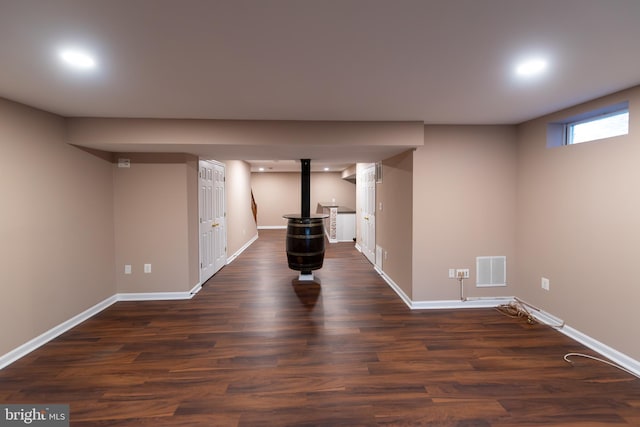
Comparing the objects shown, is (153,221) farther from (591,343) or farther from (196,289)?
(591,343)

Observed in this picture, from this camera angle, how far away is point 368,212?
6297mm

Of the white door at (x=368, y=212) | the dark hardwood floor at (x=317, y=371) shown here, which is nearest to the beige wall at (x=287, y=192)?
the white door at (x=368, y=212)

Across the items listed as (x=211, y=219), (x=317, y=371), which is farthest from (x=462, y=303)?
(x=211, y=219)

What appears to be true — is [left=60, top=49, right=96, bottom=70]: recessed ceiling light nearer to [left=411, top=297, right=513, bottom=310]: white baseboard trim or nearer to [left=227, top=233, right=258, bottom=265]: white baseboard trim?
[left=411, top=297, right=513, bottom=310]: white baseboard trim

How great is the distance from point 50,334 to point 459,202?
15.2 ft

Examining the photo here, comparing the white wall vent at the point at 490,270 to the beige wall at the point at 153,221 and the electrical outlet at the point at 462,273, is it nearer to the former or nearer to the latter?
the electrical outlet at the point at 462,273

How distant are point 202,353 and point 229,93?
2296 mm

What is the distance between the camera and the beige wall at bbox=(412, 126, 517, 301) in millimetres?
3643

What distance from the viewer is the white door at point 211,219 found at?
182 inches

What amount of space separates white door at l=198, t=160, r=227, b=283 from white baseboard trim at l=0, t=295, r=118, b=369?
51.5 inches

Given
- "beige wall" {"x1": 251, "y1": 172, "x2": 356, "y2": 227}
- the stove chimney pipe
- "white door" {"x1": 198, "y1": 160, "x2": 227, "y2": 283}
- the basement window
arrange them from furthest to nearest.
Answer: "beige wall" {"x1": 251, "y1": 172, "x2": 356, "y2": 227}, the stove chimney pipe, "white door" {"x1": 198, "y1": 160, "x2": 227, "y2": 283}, the basement window

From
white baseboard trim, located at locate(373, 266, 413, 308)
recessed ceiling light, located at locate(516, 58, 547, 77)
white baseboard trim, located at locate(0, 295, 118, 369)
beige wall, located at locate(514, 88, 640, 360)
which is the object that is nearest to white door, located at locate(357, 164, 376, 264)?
white baseboard trim, located at locate(373, 266, 413, 308)

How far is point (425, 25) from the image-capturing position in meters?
1.50

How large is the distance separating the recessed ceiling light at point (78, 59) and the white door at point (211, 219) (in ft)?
8.49
